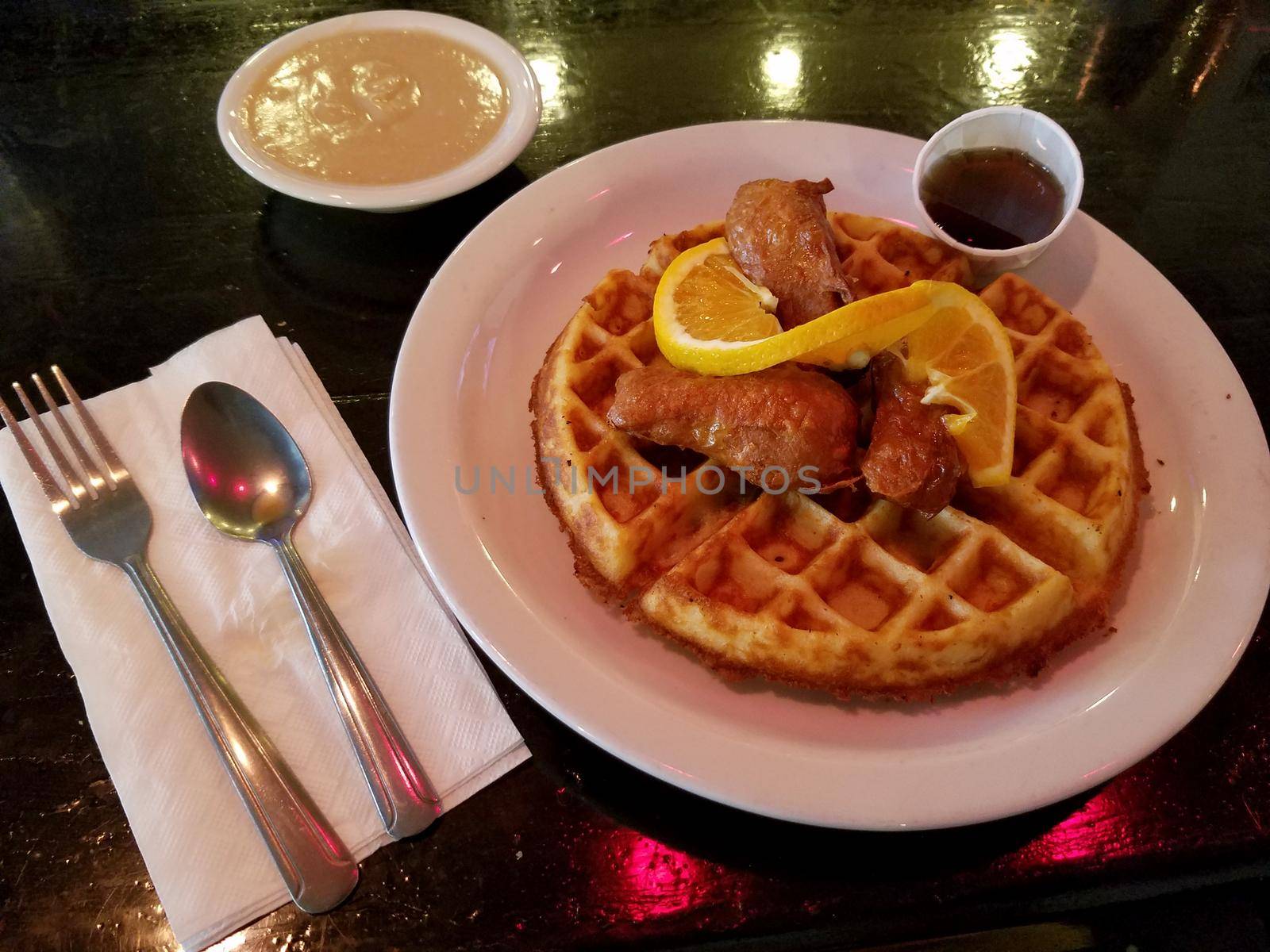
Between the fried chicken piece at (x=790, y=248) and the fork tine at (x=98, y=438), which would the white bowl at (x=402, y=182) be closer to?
the fork tine at (x=98, y=438)

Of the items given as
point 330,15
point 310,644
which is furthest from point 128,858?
point 330,15

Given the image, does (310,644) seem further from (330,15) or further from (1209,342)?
(330,15)

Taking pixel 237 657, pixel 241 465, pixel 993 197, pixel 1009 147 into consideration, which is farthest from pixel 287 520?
pixel 1009 147

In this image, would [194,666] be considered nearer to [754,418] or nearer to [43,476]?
[43,476]

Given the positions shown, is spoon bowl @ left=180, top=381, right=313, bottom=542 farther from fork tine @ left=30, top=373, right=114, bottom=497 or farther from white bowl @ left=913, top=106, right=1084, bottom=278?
white bowl @ left=913, top=106, right=1084, bottom=278

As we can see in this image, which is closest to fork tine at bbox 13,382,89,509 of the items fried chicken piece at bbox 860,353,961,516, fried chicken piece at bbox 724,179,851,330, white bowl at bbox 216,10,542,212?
white bowl at bbox 216,10,542,212

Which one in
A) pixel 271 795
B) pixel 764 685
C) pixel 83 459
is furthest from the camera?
pixel 83 459
